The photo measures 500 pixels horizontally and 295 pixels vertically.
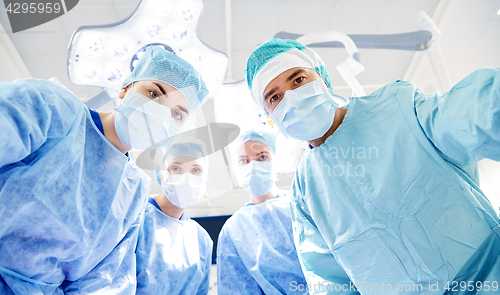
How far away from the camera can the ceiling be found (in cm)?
239

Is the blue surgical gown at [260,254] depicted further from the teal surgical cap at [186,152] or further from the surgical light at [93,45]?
the surgical light at [93,45]

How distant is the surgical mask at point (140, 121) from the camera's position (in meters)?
1.36

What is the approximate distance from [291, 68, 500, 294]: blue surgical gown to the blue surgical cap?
88cm

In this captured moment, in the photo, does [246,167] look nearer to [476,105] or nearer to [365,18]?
[476,105]

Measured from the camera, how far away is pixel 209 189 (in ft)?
7.62

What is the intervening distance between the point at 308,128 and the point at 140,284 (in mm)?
1246

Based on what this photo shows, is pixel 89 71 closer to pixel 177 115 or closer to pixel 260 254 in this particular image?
pixel 177 115

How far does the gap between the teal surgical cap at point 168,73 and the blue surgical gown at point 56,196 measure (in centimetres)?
35

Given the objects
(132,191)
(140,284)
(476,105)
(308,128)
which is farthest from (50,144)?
(476,105)

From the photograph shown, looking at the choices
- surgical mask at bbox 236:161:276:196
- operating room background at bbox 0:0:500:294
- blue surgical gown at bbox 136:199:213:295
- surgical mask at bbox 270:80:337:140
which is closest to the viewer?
surgical mask at bbox 270:80:337:140

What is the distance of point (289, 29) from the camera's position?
274cm

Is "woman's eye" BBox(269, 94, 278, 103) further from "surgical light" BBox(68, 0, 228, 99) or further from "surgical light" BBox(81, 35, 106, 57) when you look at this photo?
"surgical light" BBox(81, 35, 106, 57)

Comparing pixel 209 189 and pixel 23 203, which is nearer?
pixel 23 203

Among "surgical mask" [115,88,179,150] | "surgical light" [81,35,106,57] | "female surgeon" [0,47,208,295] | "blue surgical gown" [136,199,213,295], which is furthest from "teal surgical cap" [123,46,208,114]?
"blue surgical gown" [136,199,213,295]
